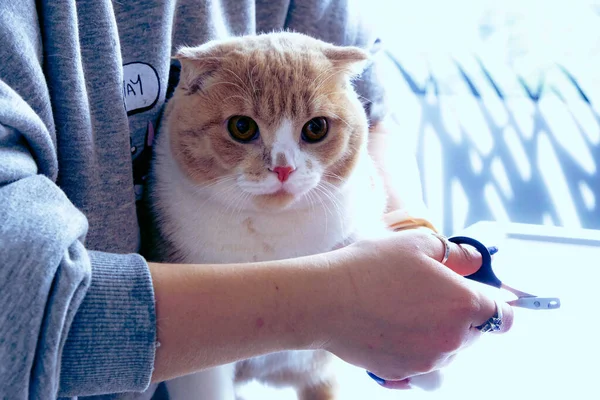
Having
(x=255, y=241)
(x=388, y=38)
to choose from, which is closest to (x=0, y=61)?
(x=255, y=241)

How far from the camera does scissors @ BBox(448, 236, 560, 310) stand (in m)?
0.87

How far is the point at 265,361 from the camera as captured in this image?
964 mm

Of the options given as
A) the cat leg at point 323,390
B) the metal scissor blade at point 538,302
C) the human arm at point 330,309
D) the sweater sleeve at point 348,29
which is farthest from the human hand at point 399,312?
the sweater sleeve at point 348,29

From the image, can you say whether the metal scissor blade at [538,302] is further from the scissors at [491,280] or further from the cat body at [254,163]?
the cat body at [254,163]

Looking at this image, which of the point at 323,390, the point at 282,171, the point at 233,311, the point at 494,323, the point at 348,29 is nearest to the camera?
the point at 233,311

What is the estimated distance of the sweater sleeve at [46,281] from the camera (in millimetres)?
551

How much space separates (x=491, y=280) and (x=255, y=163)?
43cm

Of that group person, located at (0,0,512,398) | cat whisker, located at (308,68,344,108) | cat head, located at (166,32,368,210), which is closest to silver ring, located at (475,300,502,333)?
person, located at (0,0,512,398)

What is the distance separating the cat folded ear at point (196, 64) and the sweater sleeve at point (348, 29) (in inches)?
16.8

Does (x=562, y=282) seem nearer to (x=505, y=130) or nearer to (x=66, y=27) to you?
(x=505, y=130)

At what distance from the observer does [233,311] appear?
68 cm

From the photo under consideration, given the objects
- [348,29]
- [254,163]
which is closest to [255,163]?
[254,163]

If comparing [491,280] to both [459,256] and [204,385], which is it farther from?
[204,385]

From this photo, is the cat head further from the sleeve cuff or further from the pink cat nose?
the sleeve cuff
